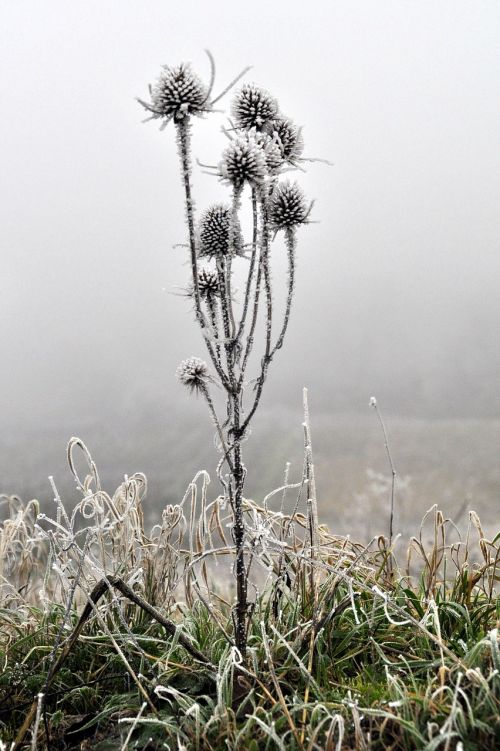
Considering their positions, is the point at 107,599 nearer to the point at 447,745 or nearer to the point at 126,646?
the point at 126,646

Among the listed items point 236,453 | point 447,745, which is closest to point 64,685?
point 236,453

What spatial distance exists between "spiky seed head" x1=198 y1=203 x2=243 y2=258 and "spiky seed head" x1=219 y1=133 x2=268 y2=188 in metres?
0.23

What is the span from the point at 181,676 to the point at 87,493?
1277 millimetres

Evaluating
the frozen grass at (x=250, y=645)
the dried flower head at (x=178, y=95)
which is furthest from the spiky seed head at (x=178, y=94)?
the frozen grass at (x=250, y=645)

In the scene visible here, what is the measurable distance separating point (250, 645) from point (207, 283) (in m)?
2.11

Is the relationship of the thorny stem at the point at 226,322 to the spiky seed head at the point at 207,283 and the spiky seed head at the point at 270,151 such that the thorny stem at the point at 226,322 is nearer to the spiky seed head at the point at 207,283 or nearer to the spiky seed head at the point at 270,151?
the spiky seed head at the point at 207,283

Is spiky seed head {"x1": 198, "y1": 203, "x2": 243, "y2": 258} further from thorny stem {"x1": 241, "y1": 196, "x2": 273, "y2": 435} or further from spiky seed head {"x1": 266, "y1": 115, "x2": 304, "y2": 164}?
spiky seed head {"x1": 266, "y1": 115, "x2": 304, "y2": 164}

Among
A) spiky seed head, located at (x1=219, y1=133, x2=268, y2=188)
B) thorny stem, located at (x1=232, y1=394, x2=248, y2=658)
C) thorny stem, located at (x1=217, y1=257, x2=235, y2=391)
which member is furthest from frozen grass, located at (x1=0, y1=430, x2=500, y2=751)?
spiky seed head, located at (x1=219, y1=133, x2=268, y2=188)

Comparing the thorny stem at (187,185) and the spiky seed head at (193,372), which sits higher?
the thorny stem at (187,185)

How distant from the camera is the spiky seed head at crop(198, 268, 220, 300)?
3234 millimetres

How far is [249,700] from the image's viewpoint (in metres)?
3.14

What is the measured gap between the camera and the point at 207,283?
→ 10.6 feet

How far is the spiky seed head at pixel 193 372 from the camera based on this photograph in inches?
131

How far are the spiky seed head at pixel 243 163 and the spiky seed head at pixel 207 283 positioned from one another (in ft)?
1.65
